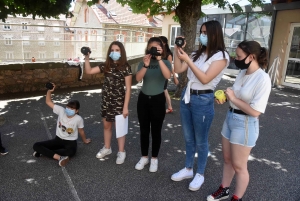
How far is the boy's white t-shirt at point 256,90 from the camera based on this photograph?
87.1 inches

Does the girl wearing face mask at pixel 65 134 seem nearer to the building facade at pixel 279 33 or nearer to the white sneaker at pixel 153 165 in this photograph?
the white sneaker at pixel 153 165

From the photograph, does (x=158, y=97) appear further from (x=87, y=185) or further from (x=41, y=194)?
(x=41, y=194)

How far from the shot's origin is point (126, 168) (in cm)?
354

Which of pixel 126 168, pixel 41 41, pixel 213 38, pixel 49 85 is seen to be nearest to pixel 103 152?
pixel 126 168

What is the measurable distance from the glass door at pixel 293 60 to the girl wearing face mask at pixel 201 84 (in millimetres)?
8807

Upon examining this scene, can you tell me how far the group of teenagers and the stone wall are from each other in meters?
4.56

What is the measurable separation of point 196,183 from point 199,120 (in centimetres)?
82

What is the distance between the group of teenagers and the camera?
233cm

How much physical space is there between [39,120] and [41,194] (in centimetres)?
277

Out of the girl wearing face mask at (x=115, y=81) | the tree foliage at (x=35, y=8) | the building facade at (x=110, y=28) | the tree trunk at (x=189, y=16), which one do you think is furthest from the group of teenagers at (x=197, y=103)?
the building facade at (x=110, y=28)

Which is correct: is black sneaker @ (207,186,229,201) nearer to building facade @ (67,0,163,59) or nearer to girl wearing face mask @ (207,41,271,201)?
girl wearing face mask @ (207,41,271,201)

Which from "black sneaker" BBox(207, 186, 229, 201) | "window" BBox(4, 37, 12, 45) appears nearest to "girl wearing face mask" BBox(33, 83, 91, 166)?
"black sneaker" BBox(207, 186, 229, 201)

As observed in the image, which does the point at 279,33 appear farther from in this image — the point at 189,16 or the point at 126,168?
Answer: the point at 126,168

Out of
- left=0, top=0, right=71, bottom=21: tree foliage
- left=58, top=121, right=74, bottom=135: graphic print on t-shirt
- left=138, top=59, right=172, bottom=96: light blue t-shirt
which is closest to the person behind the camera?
left=138, top=59, right=172, bottom=96: light blue t-shirt
